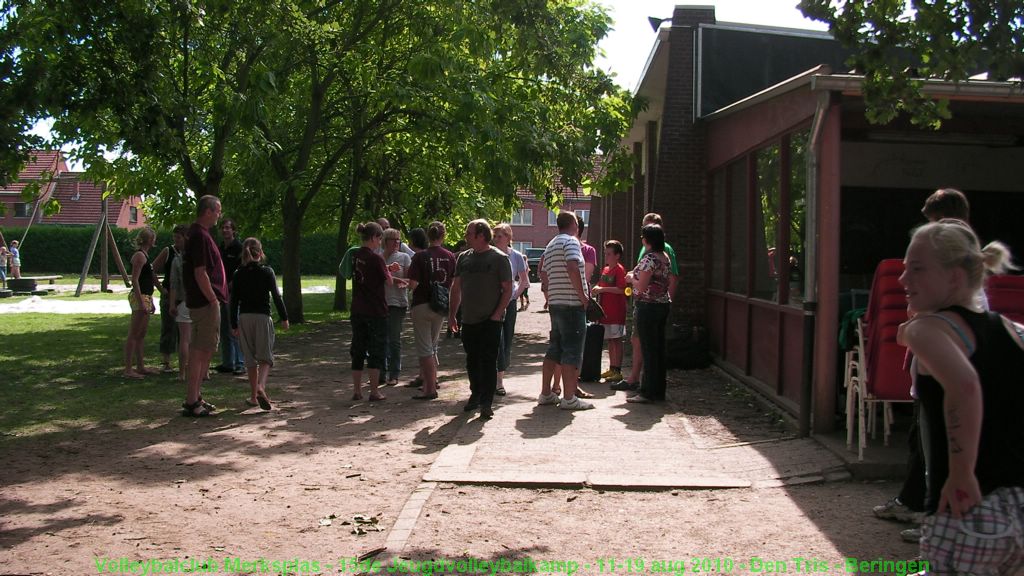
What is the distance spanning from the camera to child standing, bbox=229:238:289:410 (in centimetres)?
957

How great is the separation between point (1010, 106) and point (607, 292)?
4550 millimetres

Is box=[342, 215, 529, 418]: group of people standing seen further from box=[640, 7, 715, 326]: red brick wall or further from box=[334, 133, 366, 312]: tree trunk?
box=[334, 133, 366, 312]: tree trunk

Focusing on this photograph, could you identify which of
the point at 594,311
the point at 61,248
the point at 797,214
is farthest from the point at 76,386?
the point at 61,248

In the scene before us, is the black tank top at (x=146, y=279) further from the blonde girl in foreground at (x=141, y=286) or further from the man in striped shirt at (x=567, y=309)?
the man in striped shirt at (x=567, y=309)

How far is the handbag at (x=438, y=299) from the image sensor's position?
33.7ft

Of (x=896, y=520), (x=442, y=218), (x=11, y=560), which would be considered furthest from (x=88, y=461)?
(x=442, y=218)

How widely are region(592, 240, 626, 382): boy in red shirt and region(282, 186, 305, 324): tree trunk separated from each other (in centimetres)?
1040

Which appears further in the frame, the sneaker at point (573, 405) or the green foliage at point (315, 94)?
the green foliage at point (315, 94)

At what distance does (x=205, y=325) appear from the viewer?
8.87 metres

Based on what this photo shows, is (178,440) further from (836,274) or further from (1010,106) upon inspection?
(1010,106)

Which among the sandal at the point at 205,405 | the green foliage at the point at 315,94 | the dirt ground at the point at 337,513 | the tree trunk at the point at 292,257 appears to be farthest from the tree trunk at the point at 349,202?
the dirt ground at the point at 337,513

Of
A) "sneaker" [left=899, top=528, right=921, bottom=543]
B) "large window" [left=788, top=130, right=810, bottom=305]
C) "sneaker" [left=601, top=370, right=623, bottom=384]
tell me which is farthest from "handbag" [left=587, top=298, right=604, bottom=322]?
"sneaker" [left=899, top=528, right=921, bottom=543]

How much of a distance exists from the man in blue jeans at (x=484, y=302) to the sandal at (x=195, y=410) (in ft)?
8.18

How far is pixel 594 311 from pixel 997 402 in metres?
7.23
